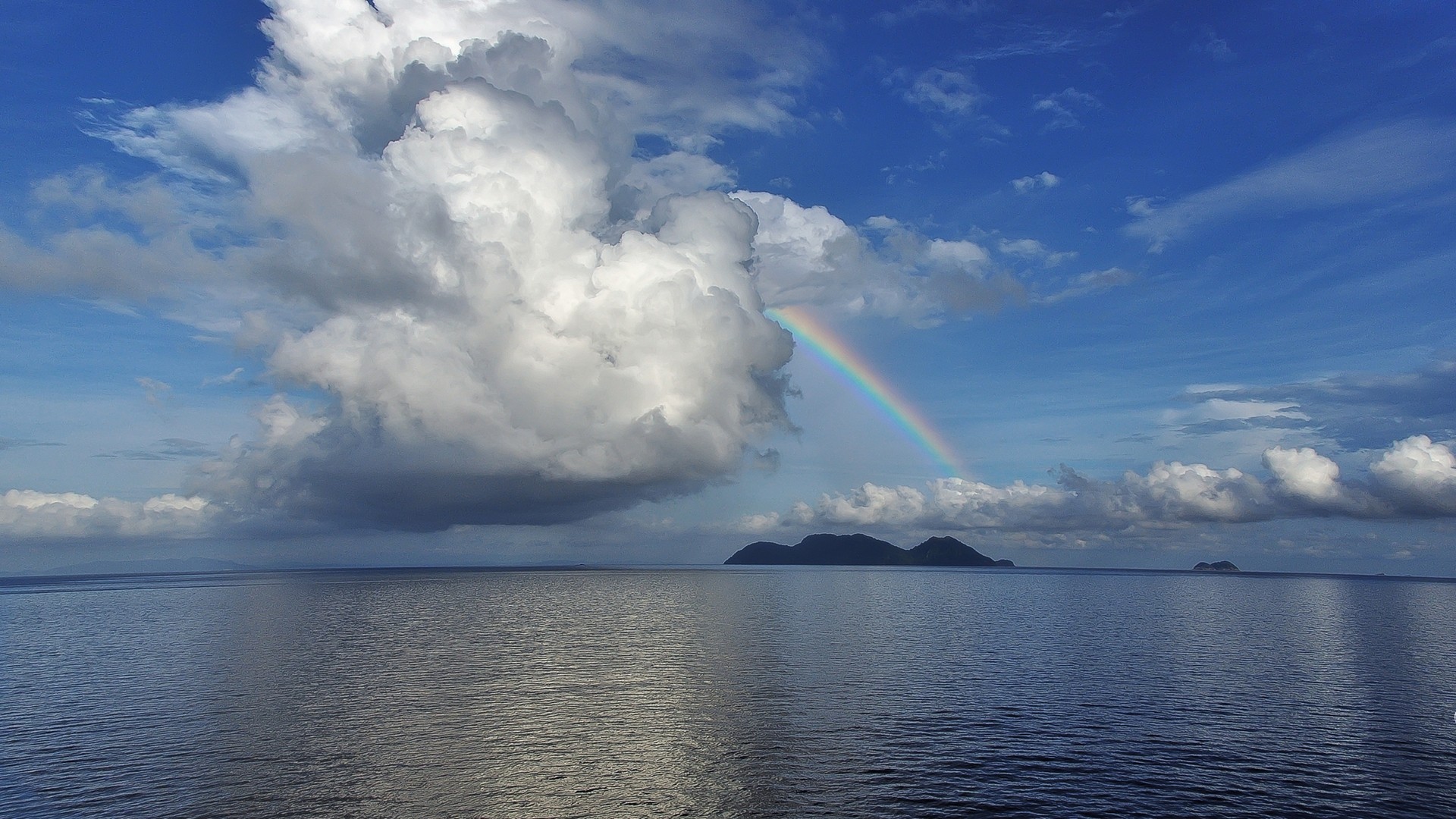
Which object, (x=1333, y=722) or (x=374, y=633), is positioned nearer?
(x=1333, y=722)

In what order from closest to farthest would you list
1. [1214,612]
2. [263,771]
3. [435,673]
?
[263,771] → [435,673] → [1214,612]

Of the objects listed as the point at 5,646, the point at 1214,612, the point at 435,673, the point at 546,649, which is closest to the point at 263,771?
the point at 435,673

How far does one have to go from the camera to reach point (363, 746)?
167 feet

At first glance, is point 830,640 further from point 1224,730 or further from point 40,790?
point 40,790

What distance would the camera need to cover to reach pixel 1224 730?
181 feet

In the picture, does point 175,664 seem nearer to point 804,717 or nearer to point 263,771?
point 263,771

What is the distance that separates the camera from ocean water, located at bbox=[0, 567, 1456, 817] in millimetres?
41375

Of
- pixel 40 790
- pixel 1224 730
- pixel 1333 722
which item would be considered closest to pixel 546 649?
pixel 40 790

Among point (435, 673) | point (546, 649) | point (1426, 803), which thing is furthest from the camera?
point (546, 649)

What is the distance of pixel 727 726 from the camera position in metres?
55.8

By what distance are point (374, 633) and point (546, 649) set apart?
3673cm

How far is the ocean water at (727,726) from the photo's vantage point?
136ft

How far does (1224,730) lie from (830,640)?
52.9 meters

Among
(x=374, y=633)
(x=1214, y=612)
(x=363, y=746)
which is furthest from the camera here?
(x=1214, y=612)
